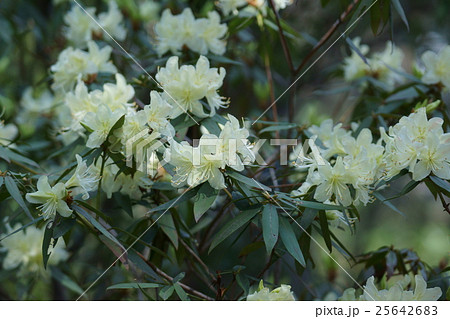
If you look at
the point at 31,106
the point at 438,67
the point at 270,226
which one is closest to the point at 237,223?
the point at 270,226

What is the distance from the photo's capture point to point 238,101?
3.02 meters

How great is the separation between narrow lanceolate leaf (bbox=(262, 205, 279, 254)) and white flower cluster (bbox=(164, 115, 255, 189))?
0.40ft

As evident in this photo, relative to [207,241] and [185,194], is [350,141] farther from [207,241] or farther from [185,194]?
[207,241]

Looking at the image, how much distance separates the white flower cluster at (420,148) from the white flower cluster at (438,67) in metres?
0.62

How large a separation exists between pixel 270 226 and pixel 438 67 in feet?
3.27

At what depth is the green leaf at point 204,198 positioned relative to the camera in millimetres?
1322

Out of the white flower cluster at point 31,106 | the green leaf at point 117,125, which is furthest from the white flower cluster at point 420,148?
the white flower cluster at point 31,106

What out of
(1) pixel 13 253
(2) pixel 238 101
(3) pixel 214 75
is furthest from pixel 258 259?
(3) pixel 214 75

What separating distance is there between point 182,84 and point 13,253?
105 cm

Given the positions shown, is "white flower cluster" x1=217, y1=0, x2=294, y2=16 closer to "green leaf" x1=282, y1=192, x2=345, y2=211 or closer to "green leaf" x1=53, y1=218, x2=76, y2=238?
"green leaf" x1=282, y1=192, x2=345, y2=211

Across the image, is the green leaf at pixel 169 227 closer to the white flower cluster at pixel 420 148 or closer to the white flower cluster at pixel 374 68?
the white flower cluster at pixel 420 148

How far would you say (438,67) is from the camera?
1.95m

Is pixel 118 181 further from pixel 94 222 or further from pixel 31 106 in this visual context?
pixel 31 106

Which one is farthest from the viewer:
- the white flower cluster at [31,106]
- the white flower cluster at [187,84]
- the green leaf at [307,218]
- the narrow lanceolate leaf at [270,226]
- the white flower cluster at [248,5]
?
the white flower cluster at [31,106]
